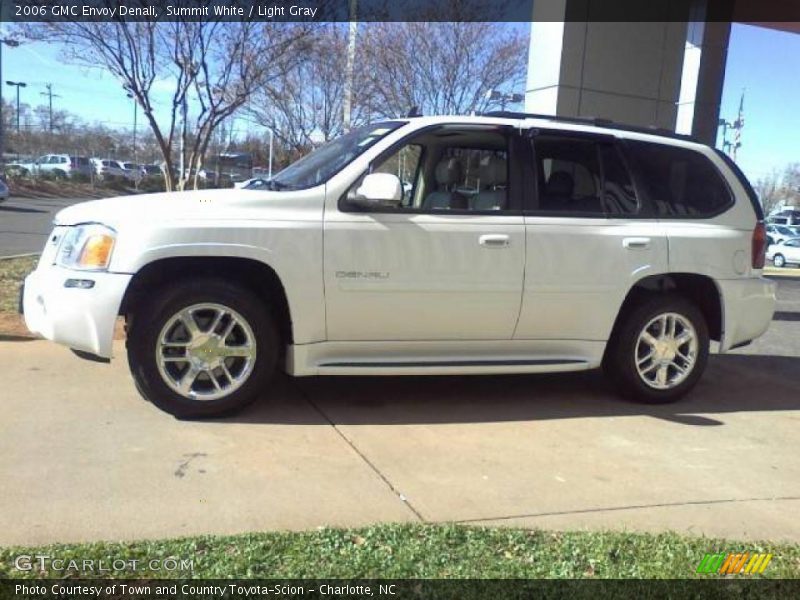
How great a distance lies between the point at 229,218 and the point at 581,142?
2.66 metres

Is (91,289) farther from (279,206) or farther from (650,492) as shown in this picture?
(650,492)

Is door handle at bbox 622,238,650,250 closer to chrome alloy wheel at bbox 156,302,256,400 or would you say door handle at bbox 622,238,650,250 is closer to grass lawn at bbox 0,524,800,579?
grass lawn at bbox 0,524,800,579

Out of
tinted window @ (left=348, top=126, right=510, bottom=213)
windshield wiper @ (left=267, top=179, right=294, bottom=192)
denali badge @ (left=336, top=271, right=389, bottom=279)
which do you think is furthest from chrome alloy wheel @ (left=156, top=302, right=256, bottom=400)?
tinted window @ (left=348, top=126, right=510, bottom=213)

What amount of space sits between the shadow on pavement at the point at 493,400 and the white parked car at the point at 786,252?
87.7ft

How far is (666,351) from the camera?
5613mm

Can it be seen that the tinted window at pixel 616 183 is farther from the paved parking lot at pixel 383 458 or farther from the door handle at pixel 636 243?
the paved parking lot at pixel 383 458

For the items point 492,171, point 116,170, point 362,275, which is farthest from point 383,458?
point 116,170

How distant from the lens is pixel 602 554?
320 centimetres

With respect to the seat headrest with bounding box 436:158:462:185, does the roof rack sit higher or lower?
higher

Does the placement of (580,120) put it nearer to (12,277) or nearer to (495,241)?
(495,241)

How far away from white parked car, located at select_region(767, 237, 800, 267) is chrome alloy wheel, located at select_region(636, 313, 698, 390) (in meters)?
28.1
